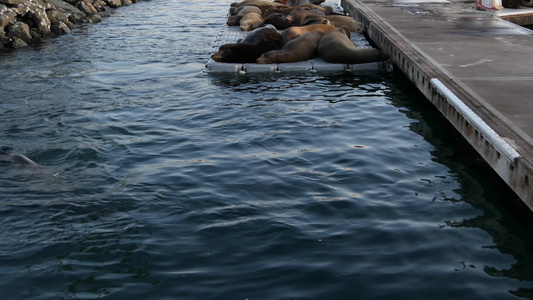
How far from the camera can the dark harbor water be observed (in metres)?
5.68

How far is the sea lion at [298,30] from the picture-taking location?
1470 centimetres

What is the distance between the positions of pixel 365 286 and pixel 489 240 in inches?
63.9

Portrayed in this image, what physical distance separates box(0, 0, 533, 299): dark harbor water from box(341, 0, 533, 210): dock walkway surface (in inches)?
19.3

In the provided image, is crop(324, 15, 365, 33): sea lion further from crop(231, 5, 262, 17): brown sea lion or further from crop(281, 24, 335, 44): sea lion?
crop(231, 5, 262, 17): brown sea lion

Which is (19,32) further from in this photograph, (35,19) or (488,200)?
(488,200)

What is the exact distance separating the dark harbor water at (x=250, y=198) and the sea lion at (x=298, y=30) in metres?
2.09

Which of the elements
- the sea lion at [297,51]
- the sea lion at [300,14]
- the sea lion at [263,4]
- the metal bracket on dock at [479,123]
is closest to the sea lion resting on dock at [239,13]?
the sea lion at [263,4]

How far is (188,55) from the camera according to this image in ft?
52.9

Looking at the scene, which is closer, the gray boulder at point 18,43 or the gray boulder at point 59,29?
the gray boulder at point 18,43

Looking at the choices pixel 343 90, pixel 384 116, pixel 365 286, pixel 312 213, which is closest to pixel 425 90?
pixel 384 116

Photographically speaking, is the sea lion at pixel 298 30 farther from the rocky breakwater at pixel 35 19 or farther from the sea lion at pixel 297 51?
the rocky breakwater at pixel 35 19

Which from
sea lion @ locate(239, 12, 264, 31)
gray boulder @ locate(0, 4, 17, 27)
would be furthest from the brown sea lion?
gray boulder @ locate(0, 4, 17, 27)

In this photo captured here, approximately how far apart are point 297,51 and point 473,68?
4.24 meters

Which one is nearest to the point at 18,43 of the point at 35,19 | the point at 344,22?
the point at 35,19
